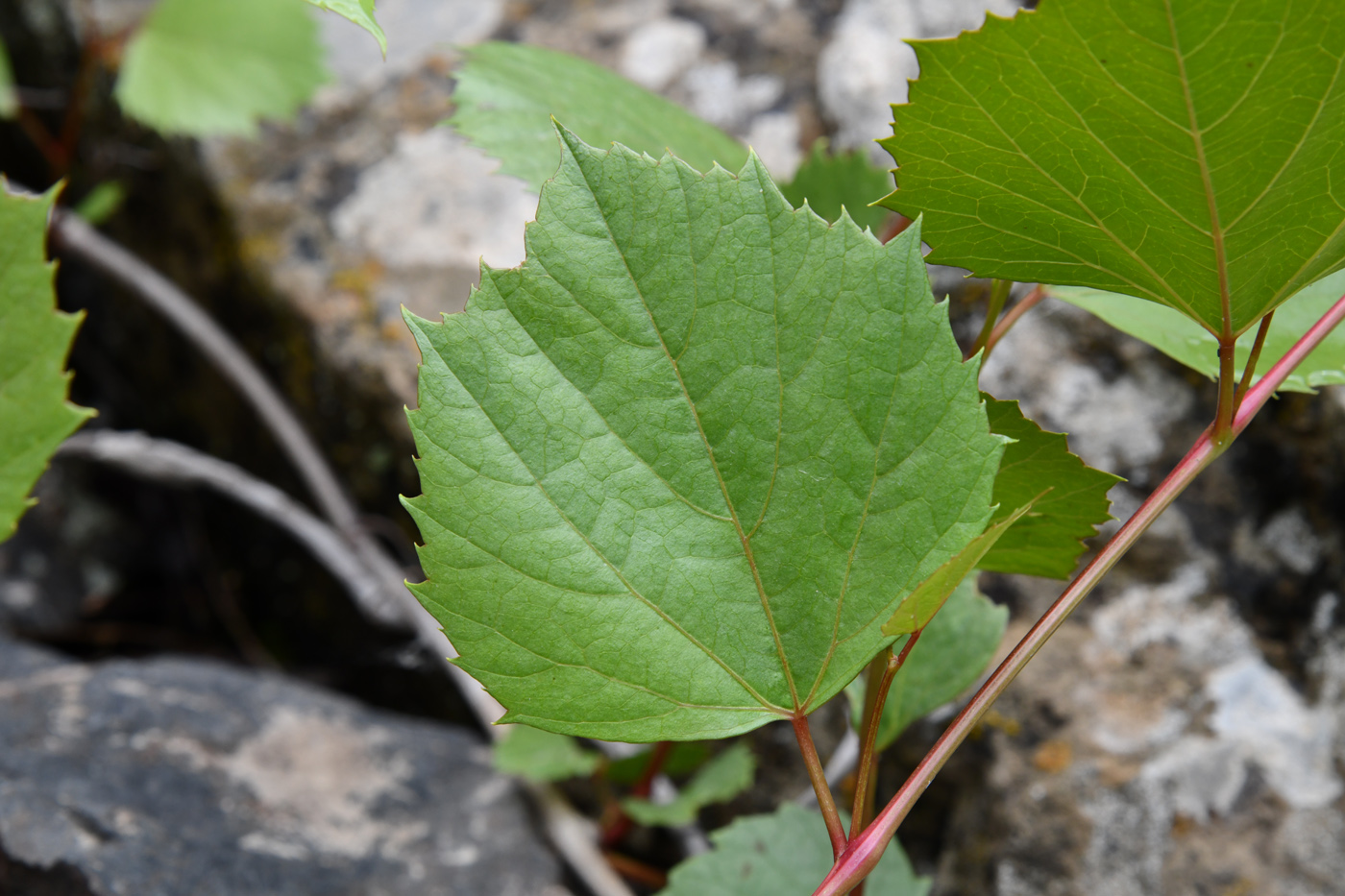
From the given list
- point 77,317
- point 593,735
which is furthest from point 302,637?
point 593,735

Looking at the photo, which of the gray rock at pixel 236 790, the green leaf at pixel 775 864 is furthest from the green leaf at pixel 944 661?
the gray rock at pixel 236 790

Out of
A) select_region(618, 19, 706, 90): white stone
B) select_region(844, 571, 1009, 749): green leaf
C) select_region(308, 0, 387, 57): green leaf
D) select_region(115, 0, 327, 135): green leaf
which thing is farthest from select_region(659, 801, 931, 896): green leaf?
select_region(115, 0, 327, 135): green leaf

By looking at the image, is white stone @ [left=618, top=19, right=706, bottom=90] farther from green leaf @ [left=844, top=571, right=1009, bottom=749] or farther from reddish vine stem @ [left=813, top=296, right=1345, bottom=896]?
reddish vine stem @ [left=813, top=296, right=1345, bottom=896]

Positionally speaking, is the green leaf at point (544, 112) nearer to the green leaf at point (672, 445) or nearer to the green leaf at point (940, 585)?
the green leaf at point (672, 445)

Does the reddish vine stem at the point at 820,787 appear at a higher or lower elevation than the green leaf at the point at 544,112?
lower

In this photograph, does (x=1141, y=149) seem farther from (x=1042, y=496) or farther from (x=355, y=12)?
(x=355, y=12)

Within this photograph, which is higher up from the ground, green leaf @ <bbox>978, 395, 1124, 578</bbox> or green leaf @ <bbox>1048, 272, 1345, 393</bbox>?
green leaf @ <bbox>1048, 272, 1345, 393</bbox>
